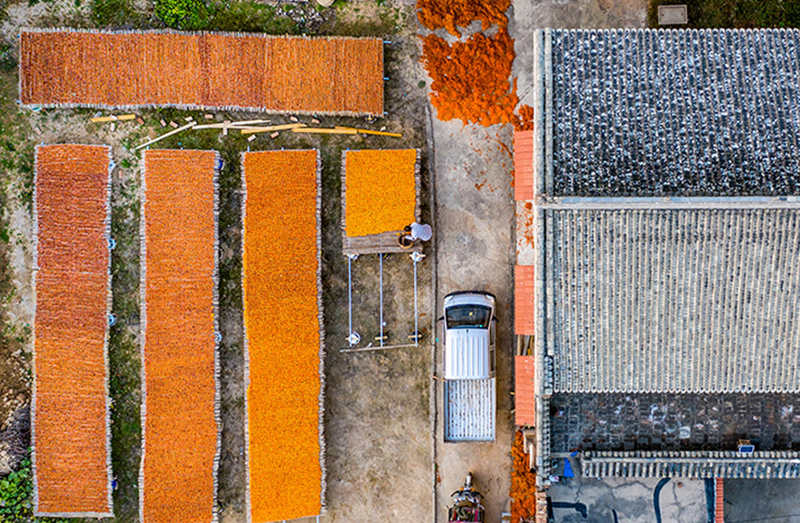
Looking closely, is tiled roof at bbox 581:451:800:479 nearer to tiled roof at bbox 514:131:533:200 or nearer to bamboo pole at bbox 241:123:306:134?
tiled roof at bbox 514:131:533:200

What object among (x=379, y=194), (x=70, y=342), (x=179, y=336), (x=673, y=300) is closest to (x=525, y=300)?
(x=673, y=300)

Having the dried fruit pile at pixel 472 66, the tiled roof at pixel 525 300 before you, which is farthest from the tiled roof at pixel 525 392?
the dried fruit pile at pixel 472 66

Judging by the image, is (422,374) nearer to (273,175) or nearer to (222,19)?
(273,175)

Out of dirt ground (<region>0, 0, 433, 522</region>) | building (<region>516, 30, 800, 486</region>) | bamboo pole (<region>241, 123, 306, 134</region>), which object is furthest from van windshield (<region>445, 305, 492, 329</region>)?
bamboo pole (<region>241, 123, 306, 134</region>)

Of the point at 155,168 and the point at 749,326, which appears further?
the point at 155,168

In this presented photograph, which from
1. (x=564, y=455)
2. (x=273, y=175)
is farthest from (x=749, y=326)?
(x=273, y=175)

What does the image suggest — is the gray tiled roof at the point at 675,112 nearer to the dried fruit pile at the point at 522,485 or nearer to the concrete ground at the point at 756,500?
the dried fruit pile at the point at 522,485
